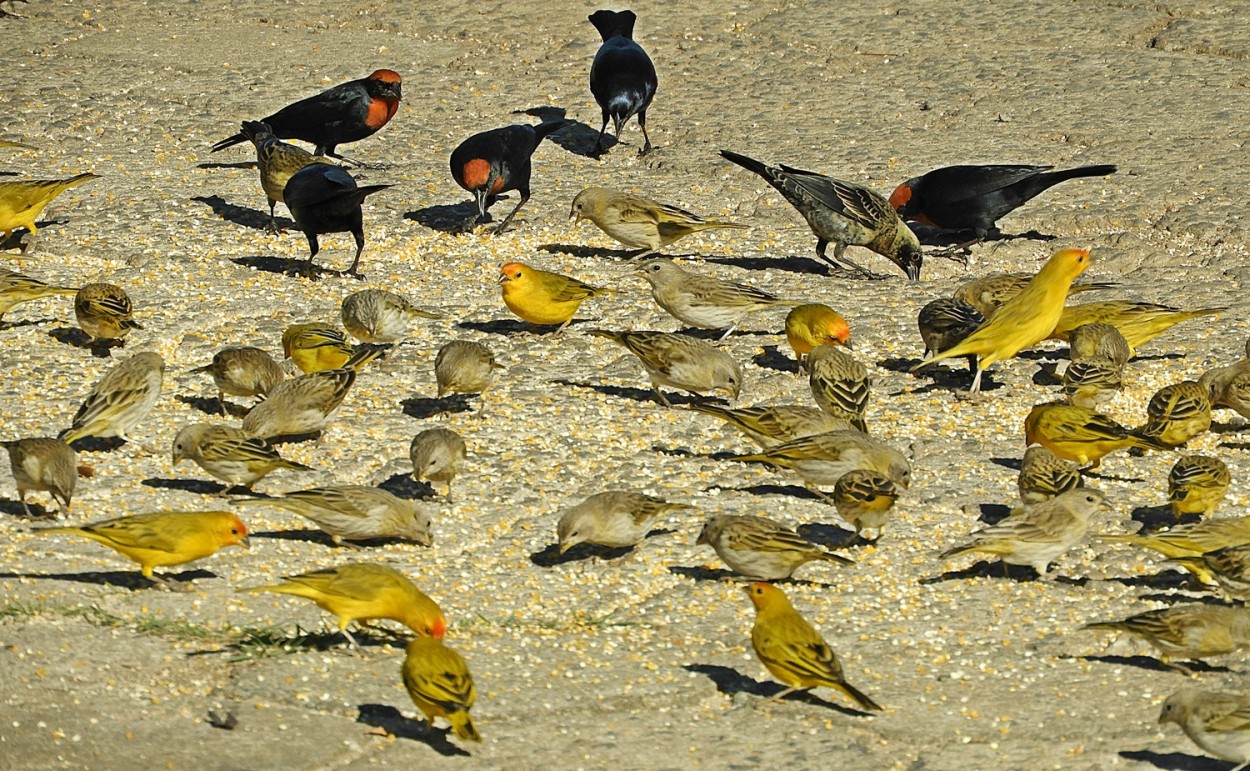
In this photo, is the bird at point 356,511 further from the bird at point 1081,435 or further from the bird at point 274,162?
the bird at point 274,162

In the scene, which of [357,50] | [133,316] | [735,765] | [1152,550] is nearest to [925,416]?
[1152,550]

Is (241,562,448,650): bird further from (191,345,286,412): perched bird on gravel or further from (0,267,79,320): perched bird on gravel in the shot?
(0,267,79,320): perched bird on gravel

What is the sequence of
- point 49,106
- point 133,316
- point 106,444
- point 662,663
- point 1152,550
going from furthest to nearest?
point 49,106 < point 133,316 < point 106,444 < point 1152,550 < point 662,663

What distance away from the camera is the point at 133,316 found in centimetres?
834


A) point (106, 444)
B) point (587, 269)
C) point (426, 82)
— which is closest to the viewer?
point (106, 444)

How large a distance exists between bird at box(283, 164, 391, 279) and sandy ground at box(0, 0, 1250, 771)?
0.34 meters

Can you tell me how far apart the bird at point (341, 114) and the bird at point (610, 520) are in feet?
16.6

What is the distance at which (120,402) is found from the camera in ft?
22.6

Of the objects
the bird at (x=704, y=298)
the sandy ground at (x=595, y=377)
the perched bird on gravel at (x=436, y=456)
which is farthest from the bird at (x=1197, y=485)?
the perched bird on gravel at (x=436, y=456)

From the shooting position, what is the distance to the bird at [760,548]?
5957 mm

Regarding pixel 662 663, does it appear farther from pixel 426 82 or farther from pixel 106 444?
pixel 426 82

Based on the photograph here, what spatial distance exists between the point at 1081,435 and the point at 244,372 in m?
3.56

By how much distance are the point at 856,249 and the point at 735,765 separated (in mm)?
5675

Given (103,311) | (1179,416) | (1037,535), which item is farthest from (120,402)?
(1179,416)
